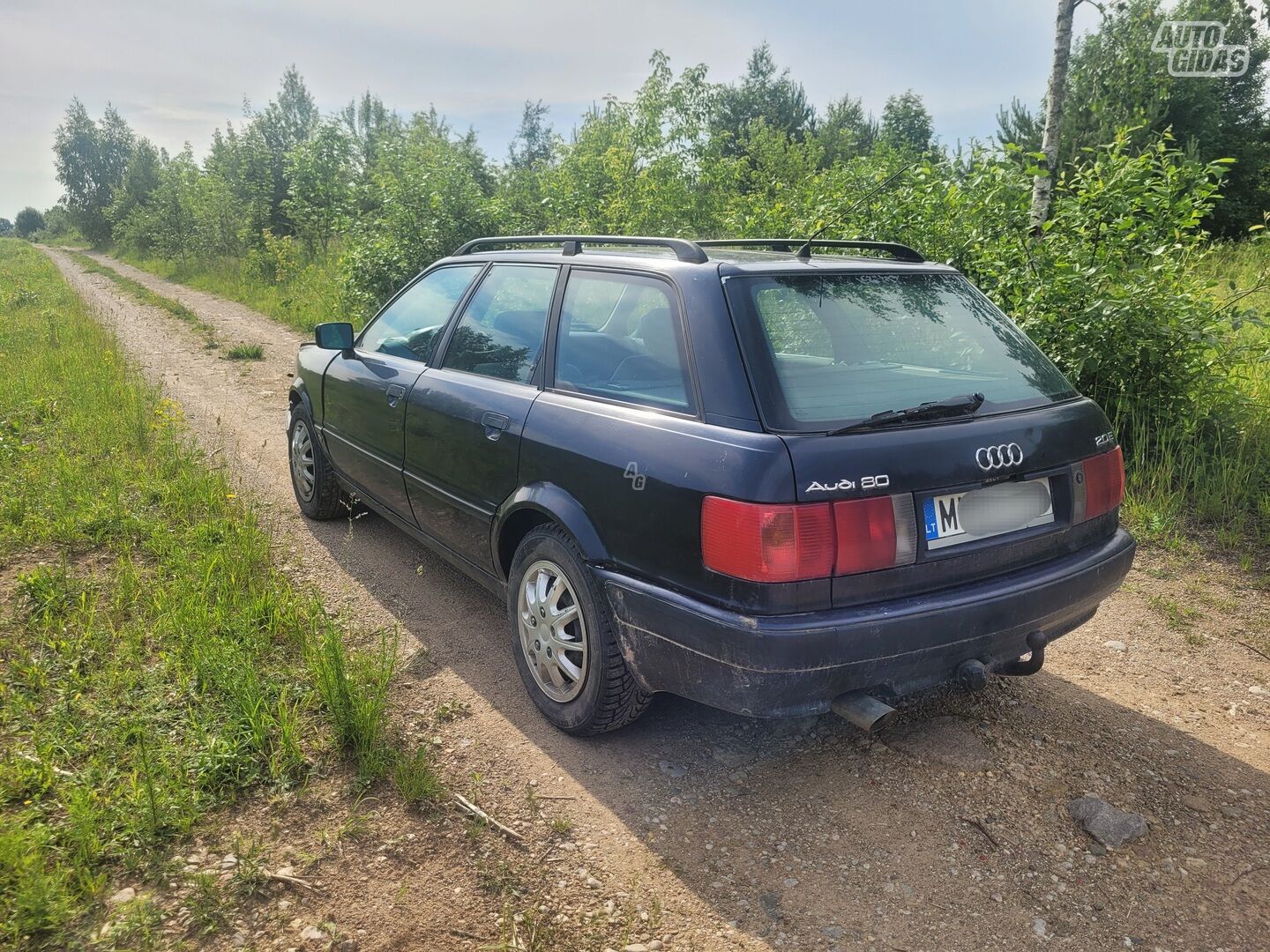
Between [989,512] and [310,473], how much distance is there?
4.16 m

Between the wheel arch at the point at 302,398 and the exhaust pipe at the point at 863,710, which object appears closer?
the exhaust pipe at the point at 863,710

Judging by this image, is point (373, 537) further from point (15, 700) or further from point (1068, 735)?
point (1068, 735)

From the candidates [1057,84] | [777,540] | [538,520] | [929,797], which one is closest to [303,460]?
[538,520]

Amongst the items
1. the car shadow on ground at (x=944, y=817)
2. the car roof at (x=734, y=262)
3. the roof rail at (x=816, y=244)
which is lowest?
the car shadow on ground at (x=944, y=817)

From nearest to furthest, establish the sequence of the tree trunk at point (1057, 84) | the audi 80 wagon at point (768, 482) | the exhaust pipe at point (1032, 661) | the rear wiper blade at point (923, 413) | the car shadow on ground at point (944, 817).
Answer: the car shadow on ground at point (944, 817) → the audi 80 wagon at point (768, 482) → the rear wiper blade at point (923, 413) → the exhaust pipe at point (1032, 661) → the tree trunk at point (1057, 84)

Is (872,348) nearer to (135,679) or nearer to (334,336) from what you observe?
(135,679)

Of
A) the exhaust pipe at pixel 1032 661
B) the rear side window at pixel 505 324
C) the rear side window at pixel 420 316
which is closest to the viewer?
the exhaust pipe at pixel 1032 661

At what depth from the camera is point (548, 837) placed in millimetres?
2490

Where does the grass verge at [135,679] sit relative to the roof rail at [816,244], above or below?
below

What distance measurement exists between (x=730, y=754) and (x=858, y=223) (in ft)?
16.4

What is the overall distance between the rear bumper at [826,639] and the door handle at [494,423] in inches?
33.3

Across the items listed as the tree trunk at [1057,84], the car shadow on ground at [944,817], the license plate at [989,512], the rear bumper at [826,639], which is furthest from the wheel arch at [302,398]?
the tree trunk at [1057,84]

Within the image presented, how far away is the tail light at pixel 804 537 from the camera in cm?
223

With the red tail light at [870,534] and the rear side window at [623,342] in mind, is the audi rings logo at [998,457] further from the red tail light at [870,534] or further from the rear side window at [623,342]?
the rear side window at [623,342]
